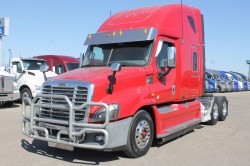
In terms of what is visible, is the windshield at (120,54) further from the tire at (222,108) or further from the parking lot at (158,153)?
the tire at (222,108)

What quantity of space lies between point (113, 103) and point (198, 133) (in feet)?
13.7

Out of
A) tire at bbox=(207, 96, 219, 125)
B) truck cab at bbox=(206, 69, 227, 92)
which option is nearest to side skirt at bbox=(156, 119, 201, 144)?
tire at bbox=(207, 96, 219, 125)

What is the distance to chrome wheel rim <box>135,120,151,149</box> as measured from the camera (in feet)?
21.0

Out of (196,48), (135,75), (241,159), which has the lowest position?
(241,159)

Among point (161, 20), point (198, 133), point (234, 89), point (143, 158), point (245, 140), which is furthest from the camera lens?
point (234, 89)

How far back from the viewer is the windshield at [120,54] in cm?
711

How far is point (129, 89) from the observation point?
639 centimetres

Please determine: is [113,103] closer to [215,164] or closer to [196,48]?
[215,164]

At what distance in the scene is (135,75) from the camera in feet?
21.6

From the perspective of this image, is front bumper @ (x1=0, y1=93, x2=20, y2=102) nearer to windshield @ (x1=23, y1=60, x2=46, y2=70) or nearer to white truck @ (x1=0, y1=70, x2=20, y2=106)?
white truck @ (x1=0, y1=70, x2=20, y2=106)

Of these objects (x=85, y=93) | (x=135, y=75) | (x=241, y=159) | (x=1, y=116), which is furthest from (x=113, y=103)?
(x=1, y=116)

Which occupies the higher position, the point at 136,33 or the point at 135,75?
the point at 136,33

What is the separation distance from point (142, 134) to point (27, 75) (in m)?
10.9

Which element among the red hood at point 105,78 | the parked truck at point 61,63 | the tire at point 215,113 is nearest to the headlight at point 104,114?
the red hood at point 105,78
